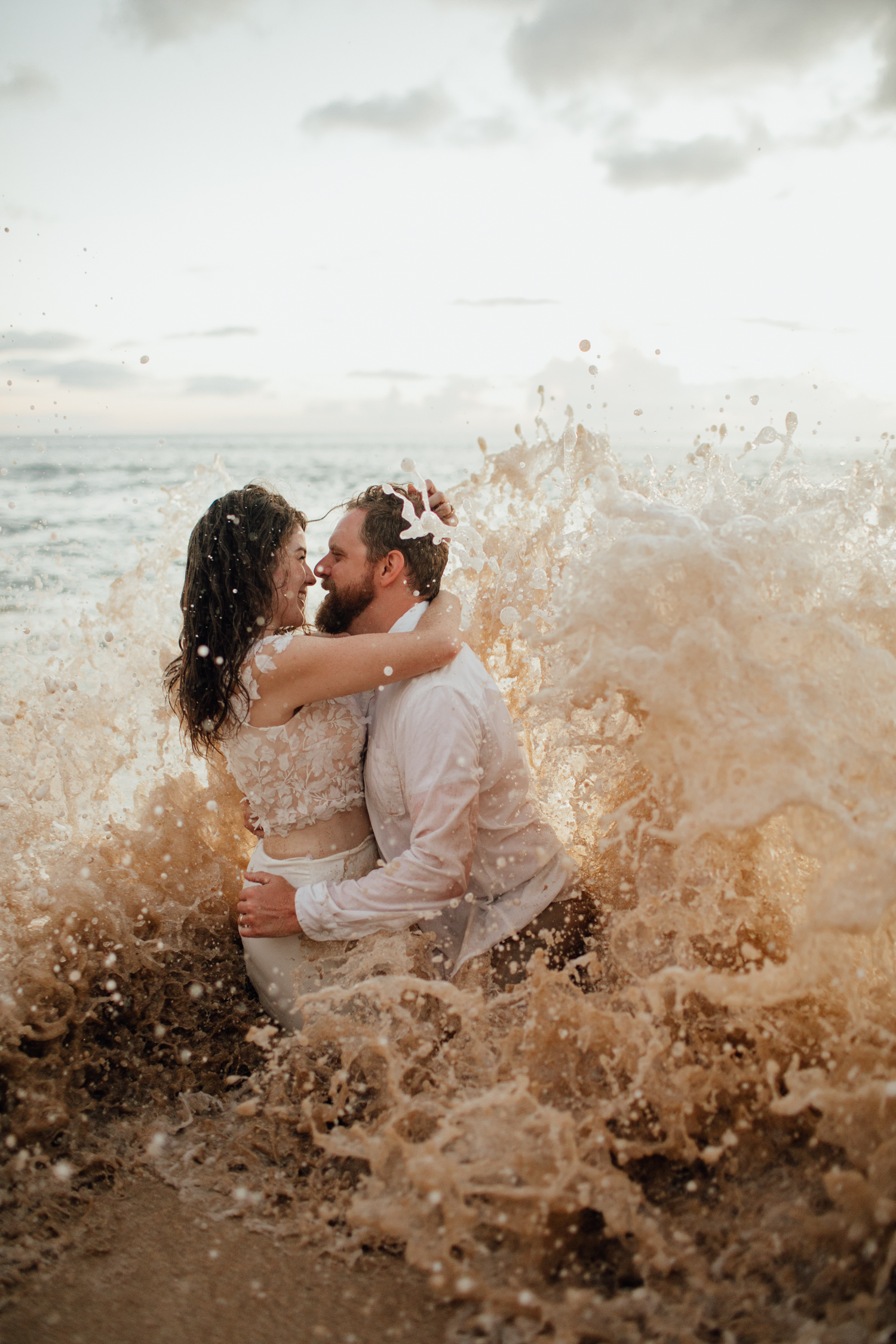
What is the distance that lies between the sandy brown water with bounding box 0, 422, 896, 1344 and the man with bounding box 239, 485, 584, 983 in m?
0.20

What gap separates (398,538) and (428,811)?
1142 millimetres

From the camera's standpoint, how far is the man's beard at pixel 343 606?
3660 mm

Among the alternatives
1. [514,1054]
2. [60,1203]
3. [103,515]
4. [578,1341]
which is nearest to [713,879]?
[514,1054]

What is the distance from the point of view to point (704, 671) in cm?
288

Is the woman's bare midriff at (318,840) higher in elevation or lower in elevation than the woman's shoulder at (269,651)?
lower

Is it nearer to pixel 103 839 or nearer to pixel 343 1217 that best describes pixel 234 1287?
pixel 343 1217

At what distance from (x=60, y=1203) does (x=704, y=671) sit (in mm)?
2618

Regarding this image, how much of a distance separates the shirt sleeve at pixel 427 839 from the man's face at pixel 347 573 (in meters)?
0.61

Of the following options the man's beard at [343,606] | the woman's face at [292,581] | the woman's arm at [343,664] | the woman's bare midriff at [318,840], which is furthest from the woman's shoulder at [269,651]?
the woman's bare midriff at [318,840]

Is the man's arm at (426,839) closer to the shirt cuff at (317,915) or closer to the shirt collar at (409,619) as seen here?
the shirt cuff at (317,915)

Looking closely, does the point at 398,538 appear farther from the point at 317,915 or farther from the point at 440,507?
the point at 317,915

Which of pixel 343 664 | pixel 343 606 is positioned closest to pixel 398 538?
pixel 343 606

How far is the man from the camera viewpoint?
10.5 ft

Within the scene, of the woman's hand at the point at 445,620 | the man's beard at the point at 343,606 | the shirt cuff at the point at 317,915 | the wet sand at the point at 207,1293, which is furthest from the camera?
the man's beard at the point at 343,606
